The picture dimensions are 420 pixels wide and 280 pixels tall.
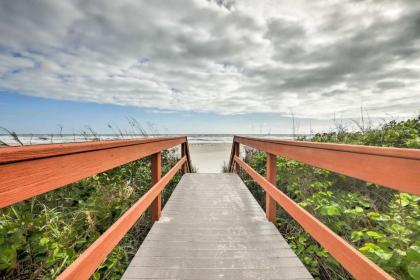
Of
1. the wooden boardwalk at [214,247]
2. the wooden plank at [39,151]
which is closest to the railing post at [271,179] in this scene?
the wooden boardwalk at [214,247]

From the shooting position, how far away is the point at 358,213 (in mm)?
2834

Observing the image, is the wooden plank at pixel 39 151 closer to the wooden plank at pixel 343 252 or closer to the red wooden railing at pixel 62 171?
→ the red wooden railing at pixel 62 171

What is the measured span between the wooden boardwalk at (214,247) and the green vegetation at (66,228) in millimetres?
324

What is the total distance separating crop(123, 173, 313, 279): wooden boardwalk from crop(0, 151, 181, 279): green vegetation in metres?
0.32

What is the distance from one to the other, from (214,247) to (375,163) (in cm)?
198

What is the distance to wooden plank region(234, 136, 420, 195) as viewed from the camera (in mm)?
1050

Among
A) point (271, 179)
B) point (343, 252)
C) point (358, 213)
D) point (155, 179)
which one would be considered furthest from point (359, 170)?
point (155, 179)

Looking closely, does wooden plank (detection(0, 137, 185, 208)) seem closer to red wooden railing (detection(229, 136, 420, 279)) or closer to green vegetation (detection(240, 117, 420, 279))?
red wooden railing (detection(229, 136, 420, 279))

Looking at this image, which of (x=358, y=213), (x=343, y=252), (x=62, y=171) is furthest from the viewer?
(x=358, y=213)

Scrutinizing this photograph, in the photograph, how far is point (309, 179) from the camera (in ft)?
16.2

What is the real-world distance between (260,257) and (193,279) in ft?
2.34

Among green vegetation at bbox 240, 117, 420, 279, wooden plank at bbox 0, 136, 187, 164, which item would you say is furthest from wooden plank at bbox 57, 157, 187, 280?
green vegetation at bbox 240, 117, 420, 279

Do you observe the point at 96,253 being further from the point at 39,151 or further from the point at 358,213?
the point at 358,213

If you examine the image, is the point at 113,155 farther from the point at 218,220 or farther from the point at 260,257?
the point at 218,220
